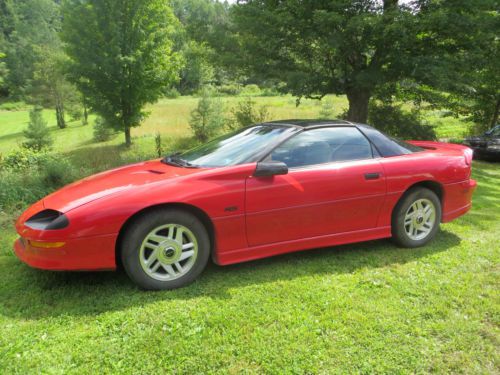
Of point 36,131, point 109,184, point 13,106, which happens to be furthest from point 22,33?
point 109,184

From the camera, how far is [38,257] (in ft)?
9.18

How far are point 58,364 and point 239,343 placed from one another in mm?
1084

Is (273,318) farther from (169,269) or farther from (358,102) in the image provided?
(358,102)

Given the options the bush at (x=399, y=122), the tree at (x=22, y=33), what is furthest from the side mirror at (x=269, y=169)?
the tree at (x=22, y=33)

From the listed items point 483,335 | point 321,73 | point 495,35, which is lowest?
point 483,335

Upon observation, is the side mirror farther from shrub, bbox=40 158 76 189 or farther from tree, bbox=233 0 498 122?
tree, bbox=233 0 498 122

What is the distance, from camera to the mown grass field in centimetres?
224

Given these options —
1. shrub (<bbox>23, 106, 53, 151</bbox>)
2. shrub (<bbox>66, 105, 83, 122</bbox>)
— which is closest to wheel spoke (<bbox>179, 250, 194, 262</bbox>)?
shrub (<bbox>23, 106, 53, 151</bbox>)

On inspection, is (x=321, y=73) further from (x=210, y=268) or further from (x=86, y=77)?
(x=86, y=77)

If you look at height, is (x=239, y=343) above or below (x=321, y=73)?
below

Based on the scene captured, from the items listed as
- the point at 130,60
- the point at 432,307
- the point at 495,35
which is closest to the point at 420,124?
the point at 495,35

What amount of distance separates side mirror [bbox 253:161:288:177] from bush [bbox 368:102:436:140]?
38.3ft

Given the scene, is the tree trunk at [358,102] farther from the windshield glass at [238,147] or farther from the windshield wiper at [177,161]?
the windshield wiper at [177,161]

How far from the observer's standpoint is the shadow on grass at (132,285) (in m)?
2.81
